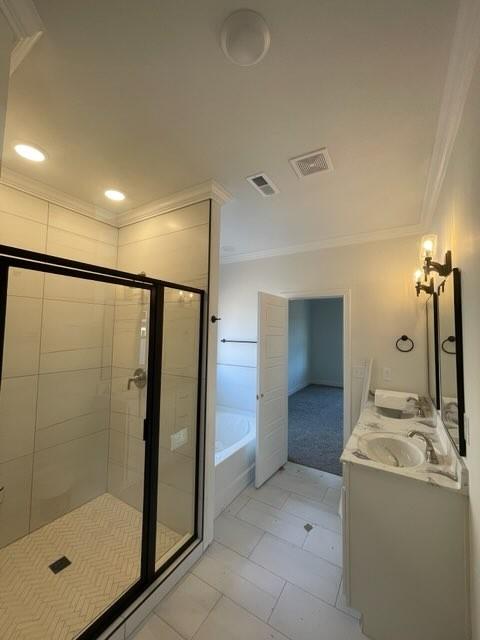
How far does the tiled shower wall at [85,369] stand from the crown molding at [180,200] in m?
0.06

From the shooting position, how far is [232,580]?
157 centimetres

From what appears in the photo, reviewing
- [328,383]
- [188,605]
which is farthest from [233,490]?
[328,383]

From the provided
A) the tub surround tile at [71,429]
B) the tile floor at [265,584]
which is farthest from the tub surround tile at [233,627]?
the tub surround tile at [71,429]

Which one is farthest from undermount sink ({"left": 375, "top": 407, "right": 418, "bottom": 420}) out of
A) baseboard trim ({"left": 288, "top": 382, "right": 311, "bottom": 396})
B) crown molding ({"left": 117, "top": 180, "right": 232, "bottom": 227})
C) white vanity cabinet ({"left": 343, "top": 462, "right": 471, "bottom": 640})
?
baseboard trim ({"left": 288, "top": 382, "right": 311, "bottom": 396})

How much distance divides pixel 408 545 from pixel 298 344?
5495mm

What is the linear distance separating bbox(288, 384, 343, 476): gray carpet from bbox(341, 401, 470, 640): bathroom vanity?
1.54 metres

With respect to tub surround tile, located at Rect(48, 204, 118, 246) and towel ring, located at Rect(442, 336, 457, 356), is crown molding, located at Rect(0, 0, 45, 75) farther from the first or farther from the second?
towel ring, located at Rect(442, 336, 457, 356)

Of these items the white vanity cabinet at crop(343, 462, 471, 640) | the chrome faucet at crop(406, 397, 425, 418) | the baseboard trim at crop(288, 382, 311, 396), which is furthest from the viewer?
the baseboard trim at crop(288, 382, 311, 396)

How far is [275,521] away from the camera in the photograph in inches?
81.9

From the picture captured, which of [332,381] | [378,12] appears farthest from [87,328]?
[332,381]

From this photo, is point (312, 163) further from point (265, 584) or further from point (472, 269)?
point (265, 584)

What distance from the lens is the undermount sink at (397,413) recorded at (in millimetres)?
2055

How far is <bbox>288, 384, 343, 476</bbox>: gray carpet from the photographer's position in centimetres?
308

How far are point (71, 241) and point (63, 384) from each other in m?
1.20
